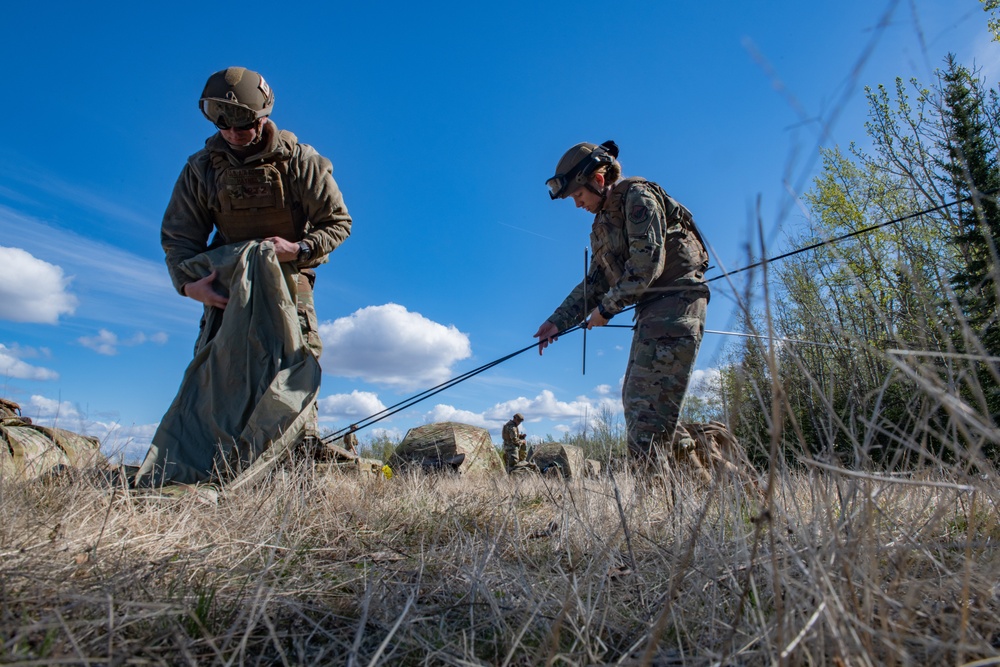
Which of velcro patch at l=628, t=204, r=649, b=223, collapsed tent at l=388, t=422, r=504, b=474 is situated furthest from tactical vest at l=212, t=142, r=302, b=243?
collapsed tent at l=388, t=422, r=504, b=474

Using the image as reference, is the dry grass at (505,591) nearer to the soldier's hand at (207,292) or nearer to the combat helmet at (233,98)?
the soldier's hand at (207,292)

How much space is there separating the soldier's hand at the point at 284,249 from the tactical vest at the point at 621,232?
203cm

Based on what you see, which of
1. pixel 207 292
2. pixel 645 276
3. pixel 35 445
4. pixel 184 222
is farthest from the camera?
pixel 184 222

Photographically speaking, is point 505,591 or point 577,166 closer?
point 505,591

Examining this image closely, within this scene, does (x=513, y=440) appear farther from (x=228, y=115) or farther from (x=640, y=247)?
(x=228, y=115)

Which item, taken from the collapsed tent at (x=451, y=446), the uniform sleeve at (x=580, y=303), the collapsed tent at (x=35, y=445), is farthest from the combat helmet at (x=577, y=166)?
the collapsed tent at (x=451, y=446)

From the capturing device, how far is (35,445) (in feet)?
11.5

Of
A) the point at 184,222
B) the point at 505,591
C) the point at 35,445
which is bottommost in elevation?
the point at 505,591

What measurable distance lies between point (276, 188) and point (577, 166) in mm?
1979

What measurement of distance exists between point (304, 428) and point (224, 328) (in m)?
0.77

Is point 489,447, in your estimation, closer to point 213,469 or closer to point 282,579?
→ point 213,469

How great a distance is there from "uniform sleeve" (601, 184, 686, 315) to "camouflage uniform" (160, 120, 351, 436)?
1.90 m

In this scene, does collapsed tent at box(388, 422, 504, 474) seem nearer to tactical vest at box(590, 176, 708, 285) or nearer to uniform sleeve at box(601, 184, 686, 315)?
tactical vest at box(590, 176, 708, 285)

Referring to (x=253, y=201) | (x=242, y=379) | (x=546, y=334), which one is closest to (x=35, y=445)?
(x=242, y=379)
